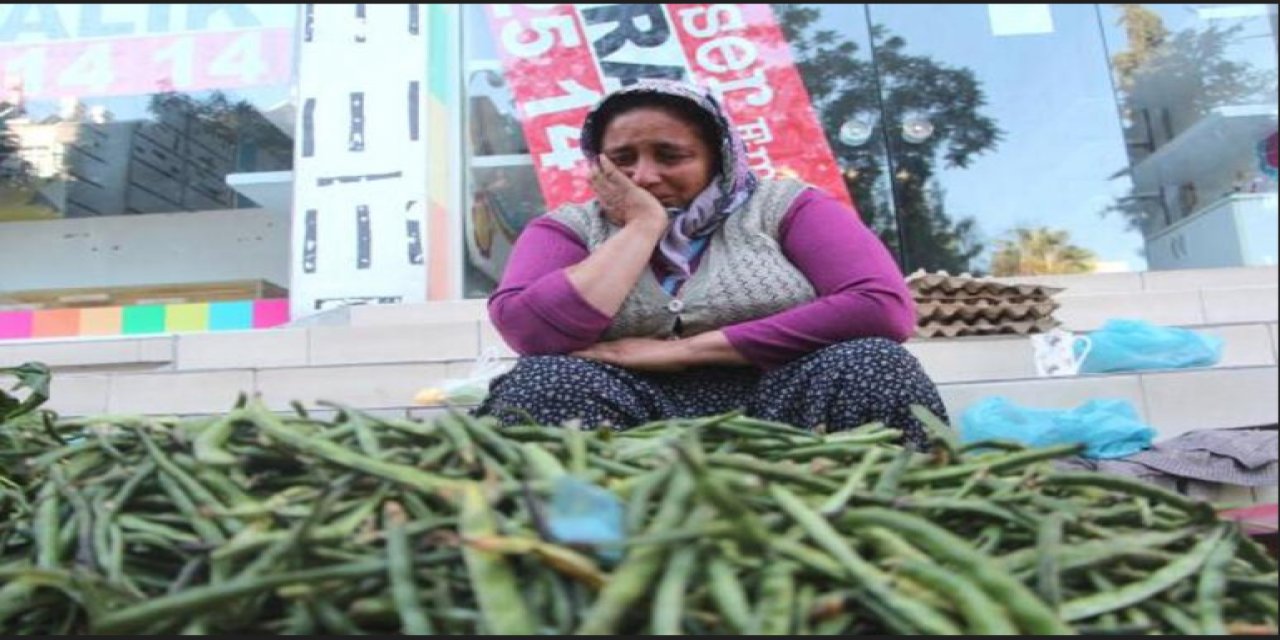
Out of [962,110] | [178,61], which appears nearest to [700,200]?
[178,61]

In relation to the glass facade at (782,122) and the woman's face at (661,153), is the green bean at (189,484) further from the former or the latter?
the glass facade at (782,122)

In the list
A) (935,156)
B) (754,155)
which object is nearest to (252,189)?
(754,155)

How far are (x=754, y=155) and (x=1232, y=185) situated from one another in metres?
3.15

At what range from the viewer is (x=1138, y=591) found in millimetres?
643

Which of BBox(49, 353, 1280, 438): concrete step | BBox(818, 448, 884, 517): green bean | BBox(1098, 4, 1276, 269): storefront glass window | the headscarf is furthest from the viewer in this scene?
BBox(1098, 4, 1276, 269): storefront glass window

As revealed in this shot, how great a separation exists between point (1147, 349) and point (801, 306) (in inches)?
100

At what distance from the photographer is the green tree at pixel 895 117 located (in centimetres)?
611

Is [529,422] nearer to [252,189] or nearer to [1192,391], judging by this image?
[1192,391]

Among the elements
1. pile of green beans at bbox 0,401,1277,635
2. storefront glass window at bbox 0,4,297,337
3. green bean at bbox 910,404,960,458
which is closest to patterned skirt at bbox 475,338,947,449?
green bean at bbox 910,404,960,458

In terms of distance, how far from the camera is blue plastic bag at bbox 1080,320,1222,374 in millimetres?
3703

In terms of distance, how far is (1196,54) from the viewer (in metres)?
6.59

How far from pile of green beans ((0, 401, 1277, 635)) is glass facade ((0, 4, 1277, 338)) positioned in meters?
4.66

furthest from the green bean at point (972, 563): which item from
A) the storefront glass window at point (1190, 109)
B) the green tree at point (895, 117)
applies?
the storefront glass window at point (1190, 109)

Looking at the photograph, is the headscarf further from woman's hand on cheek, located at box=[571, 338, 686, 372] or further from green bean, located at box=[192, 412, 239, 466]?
green bean, located at box=[192, 412, 239, 466]
